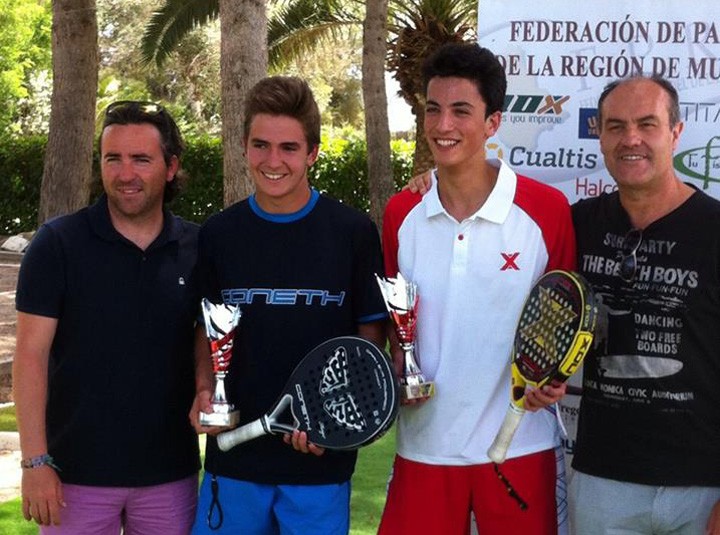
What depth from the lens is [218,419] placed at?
3.47 metres

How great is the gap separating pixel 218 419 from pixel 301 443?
0.29m

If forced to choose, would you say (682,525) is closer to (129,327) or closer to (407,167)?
(129,327)

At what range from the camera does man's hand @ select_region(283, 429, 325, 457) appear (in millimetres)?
3414

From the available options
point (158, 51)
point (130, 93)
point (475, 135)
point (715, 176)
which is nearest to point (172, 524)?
point (475, 135)

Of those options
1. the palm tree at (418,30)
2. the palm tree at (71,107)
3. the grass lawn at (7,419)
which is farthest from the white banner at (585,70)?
the palm tree at (418,30)

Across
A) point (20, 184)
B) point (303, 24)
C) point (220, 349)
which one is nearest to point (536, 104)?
point (220, 349)

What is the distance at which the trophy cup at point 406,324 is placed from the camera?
3508mm

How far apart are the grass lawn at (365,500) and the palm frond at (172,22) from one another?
14.9 metres

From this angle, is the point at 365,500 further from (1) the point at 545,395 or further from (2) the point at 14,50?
(2) the point at 14,50

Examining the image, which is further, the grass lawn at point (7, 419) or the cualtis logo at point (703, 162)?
the grass lawn at point (7, 419)

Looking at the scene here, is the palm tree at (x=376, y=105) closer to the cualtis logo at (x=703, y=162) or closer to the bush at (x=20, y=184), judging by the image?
the cualtis logo at (x=703, y=162)

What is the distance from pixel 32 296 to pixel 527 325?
5.50 ft

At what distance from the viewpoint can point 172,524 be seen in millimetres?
3779


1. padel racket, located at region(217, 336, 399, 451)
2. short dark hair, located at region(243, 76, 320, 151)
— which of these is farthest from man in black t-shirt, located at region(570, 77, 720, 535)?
short dark hair, located at region(243, 76, 320, 151)
